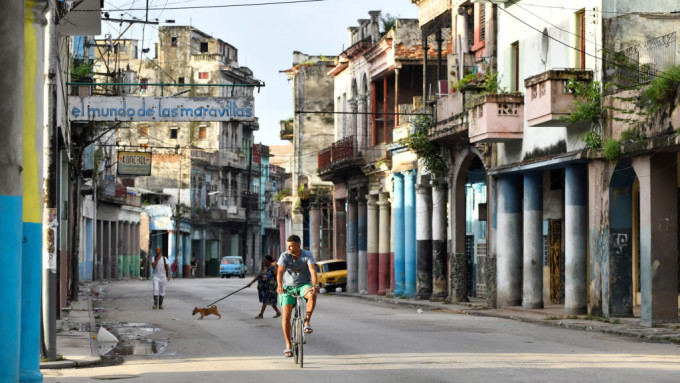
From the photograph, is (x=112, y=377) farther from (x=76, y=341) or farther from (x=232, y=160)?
(x=232, y=160)

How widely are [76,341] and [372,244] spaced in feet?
96.5

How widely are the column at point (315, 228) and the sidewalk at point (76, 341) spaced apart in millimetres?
32324

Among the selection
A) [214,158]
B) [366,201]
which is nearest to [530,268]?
[366,201]

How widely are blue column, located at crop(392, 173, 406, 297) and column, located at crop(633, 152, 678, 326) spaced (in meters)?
19.6

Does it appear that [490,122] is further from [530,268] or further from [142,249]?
[142,249]

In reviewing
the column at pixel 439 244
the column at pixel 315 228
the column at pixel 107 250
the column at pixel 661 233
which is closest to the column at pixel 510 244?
the column at pixel 439 244

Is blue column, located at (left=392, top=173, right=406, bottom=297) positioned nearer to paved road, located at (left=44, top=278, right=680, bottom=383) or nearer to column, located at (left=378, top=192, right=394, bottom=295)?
column, located at (left=378, top=192, right=394, bottom=295)

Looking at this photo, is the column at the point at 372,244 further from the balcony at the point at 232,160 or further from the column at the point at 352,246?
the balcony at the point at 232,160

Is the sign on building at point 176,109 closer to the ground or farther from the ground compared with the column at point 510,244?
farther from the ground

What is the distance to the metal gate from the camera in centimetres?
3516

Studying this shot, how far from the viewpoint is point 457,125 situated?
3519cm

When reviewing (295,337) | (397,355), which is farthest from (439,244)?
(295,337)

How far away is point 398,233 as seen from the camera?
44.9 metres

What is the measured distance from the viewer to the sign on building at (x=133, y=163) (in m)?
54.5
